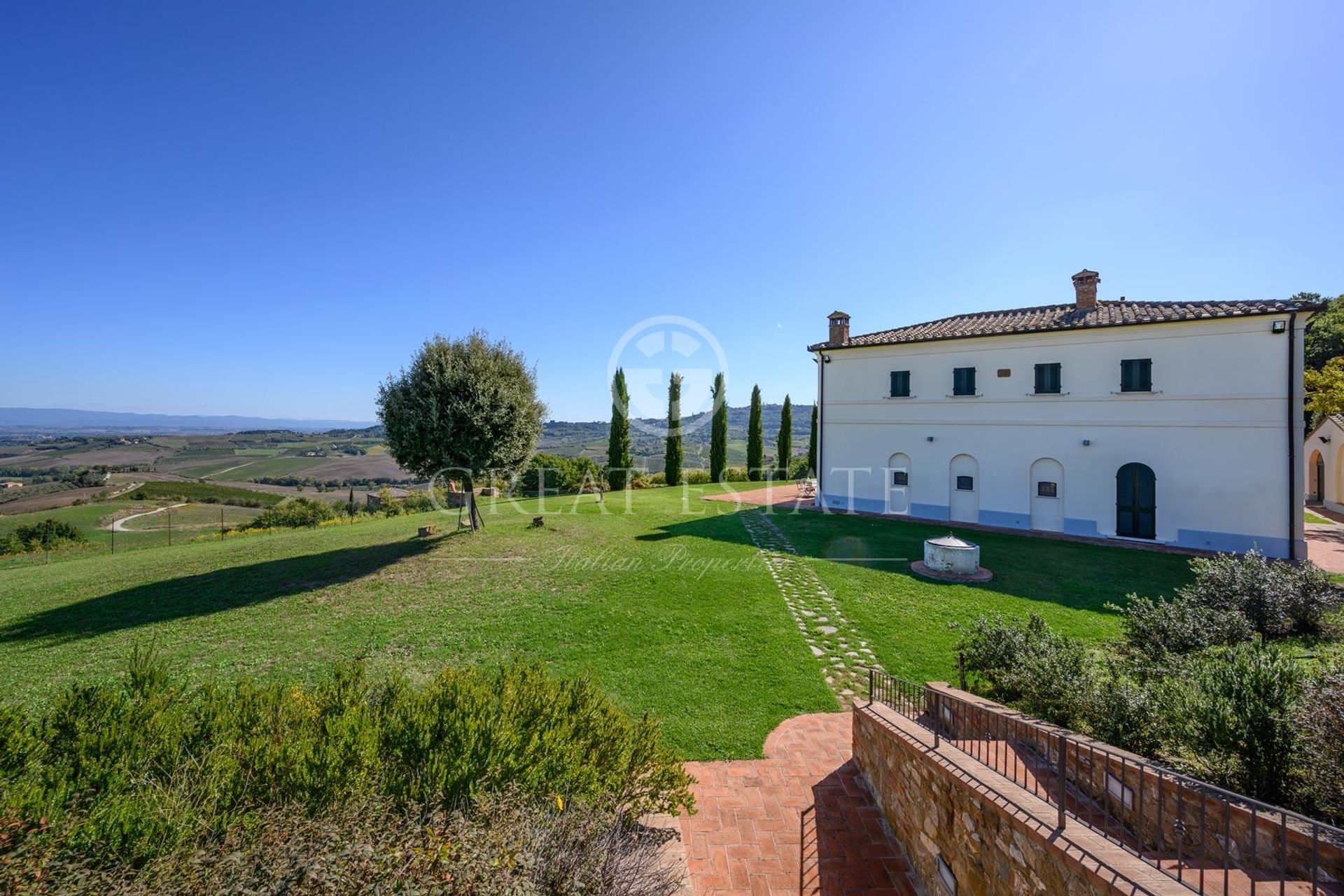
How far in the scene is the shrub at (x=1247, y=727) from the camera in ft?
11.1

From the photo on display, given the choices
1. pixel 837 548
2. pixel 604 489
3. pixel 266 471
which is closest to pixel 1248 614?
pixel 837 548

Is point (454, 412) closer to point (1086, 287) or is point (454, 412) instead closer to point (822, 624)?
point (822, 624)

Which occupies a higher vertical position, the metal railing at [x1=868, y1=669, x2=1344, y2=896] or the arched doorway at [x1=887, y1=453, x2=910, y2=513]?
the arched doorway at [x1=887, y1=453, x2=910, y2=513]

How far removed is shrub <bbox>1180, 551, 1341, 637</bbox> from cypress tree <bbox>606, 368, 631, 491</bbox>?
2216 centimetres

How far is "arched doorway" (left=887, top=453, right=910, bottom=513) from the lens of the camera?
17.9 meters

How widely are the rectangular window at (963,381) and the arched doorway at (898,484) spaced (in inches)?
111

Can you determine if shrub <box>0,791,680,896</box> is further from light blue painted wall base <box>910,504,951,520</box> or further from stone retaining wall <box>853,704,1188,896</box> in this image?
light blue painted wall base <box>910,504,951,520</box>

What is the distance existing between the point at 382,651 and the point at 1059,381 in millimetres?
19021

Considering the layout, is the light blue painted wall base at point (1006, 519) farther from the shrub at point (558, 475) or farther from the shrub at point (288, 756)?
the shrub at point (558, 475)

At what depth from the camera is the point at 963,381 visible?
16828 millimetres

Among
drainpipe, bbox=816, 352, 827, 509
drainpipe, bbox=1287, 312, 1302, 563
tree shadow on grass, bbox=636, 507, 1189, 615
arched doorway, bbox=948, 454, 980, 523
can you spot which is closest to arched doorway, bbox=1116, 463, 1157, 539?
tree shadow on grass, bbox=636, 507, 1189, 615

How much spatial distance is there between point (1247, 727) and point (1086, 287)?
56.9ft

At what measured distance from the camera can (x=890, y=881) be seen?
4156 millimetres

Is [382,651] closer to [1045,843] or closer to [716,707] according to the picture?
[716,707]
